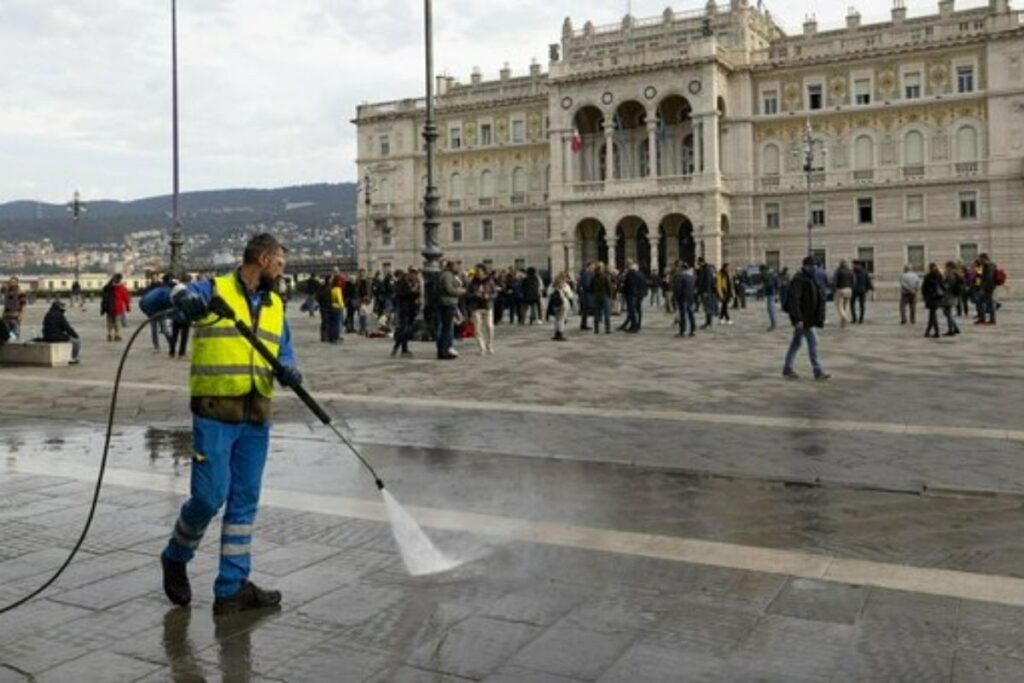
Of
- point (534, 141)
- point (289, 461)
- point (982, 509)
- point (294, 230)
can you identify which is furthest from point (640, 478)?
point (294, 230)

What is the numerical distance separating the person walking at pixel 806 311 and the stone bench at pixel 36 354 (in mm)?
11507

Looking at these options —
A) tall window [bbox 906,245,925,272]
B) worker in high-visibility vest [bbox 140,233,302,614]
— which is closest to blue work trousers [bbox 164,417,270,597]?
worker in high-visibility vest [bbox 140,233,302,614]

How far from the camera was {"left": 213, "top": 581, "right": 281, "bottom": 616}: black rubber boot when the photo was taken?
438 cm

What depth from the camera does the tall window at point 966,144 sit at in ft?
174

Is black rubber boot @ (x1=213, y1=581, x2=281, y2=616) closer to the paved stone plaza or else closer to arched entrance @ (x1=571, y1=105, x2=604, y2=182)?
the paved stone plaza

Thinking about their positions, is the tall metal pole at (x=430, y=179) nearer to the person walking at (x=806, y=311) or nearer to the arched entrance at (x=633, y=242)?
the person walking at (x=806, y=311)

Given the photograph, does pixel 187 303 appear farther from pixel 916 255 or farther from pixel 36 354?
pixel 916 255

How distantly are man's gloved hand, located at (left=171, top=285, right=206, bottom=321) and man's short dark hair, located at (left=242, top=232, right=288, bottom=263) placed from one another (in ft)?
1.12

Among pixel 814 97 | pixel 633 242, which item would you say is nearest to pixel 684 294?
pixel 814 97

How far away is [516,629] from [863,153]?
56824 mm

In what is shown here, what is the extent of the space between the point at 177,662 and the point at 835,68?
5848 centimetres

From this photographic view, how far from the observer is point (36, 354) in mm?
16438

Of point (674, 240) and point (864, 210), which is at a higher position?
point (864, 210)

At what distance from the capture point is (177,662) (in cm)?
381
